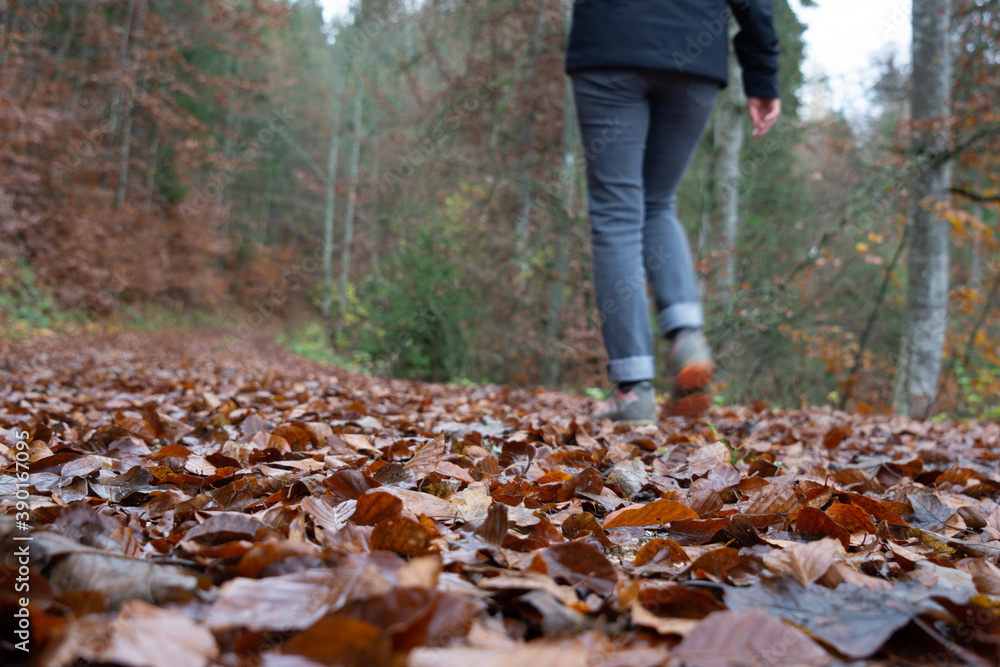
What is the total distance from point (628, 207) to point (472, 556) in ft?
6.10

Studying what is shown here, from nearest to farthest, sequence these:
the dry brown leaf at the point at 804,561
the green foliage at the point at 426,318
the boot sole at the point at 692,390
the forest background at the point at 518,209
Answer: the dry brown leaf at the point at 804,561 → the boot sole at the point at 692,390 → the forest background at the point at 518,209 → the green foliage at the point at 426,318

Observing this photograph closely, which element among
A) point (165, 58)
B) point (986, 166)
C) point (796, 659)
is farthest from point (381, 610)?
point (165, 58)

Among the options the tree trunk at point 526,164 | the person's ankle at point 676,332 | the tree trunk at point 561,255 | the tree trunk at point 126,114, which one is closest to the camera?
the person's ankle at point 676,332

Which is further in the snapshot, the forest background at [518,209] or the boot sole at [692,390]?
the forest background at [518,209]

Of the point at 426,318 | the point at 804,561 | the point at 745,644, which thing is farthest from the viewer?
the point at 426,318

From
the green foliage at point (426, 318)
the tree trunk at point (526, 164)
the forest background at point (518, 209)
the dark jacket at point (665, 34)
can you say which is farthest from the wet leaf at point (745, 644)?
the tree trunk at point (526, 164)

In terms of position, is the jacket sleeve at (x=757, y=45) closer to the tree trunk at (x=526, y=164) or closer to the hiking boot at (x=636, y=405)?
the hiking boot at (x=636, y=405)

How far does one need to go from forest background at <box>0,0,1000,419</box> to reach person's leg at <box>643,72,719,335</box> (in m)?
2.87

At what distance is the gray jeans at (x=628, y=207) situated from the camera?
93.0 inches

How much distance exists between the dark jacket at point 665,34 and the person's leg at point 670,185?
0.08 meters

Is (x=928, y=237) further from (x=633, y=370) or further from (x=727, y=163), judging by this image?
(x=633, y=370)

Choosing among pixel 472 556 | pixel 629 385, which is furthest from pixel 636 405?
pixel 472 556

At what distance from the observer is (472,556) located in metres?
0.81

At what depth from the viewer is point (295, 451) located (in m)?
1.45
